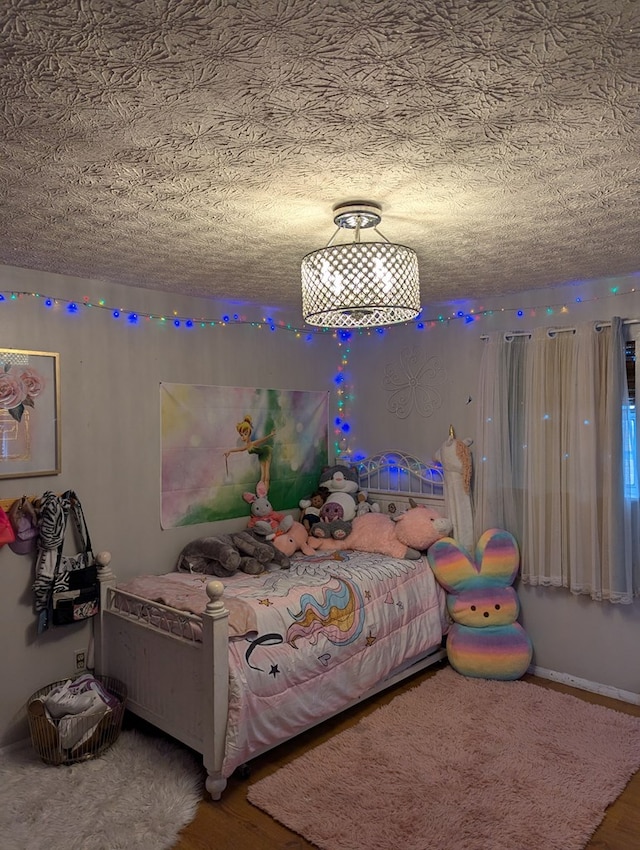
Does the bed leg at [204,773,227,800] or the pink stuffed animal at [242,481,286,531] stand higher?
the pink stuffed animal at [242,481,286,531]

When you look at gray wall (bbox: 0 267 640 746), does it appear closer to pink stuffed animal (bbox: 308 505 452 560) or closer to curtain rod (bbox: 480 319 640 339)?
curtain rod (bbox: 480 319 640 339)

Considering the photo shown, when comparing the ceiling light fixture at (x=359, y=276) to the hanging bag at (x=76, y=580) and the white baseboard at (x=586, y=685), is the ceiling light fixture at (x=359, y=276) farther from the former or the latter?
the white baseboard at (x=586, y=685)

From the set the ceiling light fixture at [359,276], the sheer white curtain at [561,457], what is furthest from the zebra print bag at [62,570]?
the sheer white curtain at [561,457]

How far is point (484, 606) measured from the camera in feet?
12.2

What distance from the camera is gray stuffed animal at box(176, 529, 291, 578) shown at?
3514 millimetres

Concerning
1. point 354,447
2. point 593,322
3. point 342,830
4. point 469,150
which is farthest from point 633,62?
point 354,447

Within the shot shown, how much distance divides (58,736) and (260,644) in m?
1.02

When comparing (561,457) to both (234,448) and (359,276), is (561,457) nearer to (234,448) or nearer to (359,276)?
(234,448)

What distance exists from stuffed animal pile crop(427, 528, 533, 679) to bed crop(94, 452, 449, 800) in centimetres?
11

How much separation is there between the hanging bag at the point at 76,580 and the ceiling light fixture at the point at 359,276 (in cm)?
179

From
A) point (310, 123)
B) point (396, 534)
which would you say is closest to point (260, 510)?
point (396, 534)

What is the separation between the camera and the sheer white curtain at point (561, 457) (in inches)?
134

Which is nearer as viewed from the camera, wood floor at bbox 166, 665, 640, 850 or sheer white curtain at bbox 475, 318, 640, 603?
wood floor at bbox 166, 665, 640, 850

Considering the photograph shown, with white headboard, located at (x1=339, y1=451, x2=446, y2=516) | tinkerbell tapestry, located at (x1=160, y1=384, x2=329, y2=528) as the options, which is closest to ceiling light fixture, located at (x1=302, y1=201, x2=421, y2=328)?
tinkerbell tapestry, located at (x1=160, y1=384, x2=329, y2=528)
